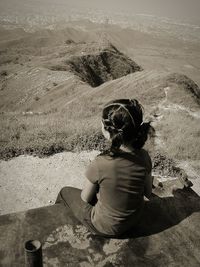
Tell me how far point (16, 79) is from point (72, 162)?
1400 centimetres

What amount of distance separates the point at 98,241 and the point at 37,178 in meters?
3.02

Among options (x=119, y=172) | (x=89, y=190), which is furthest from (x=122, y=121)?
(x=89, y=190)

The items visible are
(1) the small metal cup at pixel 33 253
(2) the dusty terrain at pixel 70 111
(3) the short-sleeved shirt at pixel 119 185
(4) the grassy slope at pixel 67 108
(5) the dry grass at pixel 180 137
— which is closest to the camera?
(1) the small metal cup at pixel 33 253

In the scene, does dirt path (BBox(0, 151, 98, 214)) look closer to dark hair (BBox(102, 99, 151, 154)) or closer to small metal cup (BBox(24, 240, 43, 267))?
small metal cup (BBox(24, 240, 43, 267))

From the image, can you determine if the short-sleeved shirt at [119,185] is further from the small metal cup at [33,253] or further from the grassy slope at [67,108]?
the grassy slope at [67,108]

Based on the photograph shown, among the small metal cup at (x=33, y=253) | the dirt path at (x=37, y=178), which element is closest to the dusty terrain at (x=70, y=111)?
the dirt path at (x=37, y=178)

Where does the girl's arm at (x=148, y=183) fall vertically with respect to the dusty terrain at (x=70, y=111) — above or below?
above

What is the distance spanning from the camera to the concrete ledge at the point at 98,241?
3.10 m

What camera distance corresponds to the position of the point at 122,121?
2.62 m

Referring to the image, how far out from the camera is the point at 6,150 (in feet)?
21.9

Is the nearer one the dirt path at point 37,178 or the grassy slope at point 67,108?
the dirt path at point 37,178

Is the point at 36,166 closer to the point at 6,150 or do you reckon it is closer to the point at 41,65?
the point at 6,150

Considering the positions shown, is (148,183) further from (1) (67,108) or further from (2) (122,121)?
(1) (67,108)

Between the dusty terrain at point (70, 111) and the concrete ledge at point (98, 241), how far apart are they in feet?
6.37
